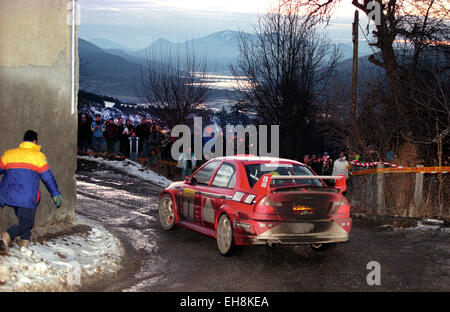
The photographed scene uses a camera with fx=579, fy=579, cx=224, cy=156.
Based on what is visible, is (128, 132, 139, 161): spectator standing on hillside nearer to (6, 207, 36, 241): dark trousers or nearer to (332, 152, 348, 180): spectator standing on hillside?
(332, 152, 348, 180): spectator standing on hillside

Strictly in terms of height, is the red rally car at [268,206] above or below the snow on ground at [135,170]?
above

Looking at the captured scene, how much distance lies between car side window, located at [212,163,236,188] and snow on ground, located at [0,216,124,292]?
77.8 inches

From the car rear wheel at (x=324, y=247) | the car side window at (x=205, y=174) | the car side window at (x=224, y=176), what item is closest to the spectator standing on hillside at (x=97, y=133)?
the car side window at (x=205, y=174)

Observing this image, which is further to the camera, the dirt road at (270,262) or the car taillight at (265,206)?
the car taillight at (265,206)

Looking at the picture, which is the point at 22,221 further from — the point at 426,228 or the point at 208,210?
the point at 426,228

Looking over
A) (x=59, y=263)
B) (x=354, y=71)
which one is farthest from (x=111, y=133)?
(x=59, y=263)

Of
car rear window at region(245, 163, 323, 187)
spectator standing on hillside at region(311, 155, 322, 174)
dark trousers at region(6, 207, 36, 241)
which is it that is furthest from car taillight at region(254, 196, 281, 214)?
spectator standing on hillside at region(311, 155, 322, 174)

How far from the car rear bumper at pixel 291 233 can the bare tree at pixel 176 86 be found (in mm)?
24039

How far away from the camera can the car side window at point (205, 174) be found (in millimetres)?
10422

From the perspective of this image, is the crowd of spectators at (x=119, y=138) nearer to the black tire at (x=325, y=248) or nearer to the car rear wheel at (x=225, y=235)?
the car rear wheel at (x=225, y=235)

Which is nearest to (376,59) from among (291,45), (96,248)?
(291,45)

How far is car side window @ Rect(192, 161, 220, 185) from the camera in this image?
10.4m

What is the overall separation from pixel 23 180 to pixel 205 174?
3569mm

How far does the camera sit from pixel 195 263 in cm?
876
